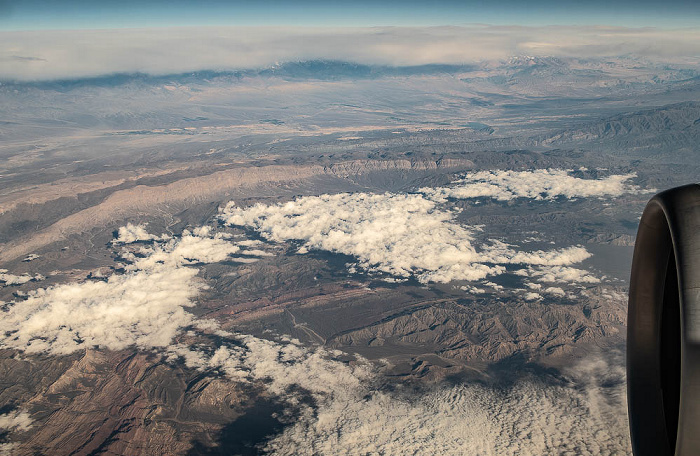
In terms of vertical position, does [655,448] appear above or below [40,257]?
above

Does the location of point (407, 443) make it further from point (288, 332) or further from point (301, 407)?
point (288, 332)

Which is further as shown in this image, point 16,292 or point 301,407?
point 16,292

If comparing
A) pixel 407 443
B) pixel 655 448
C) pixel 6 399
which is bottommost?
pixel 6 399

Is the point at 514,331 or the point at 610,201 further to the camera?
the point at 610,201

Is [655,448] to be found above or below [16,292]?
above

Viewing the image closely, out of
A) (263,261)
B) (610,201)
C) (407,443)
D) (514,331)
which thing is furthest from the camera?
(610,201)

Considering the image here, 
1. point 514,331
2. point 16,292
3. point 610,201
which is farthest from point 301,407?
point 610,201

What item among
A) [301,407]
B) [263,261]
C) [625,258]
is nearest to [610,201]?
[625,258]

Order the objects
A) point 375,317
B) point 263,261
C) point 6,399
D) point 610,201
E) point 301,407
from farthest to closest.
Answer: point 610,201
point 263,261
point 375,317
point 6,399
point 301,407

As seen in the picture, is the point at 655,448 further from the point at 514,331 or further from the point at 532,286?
the point at 532,286
